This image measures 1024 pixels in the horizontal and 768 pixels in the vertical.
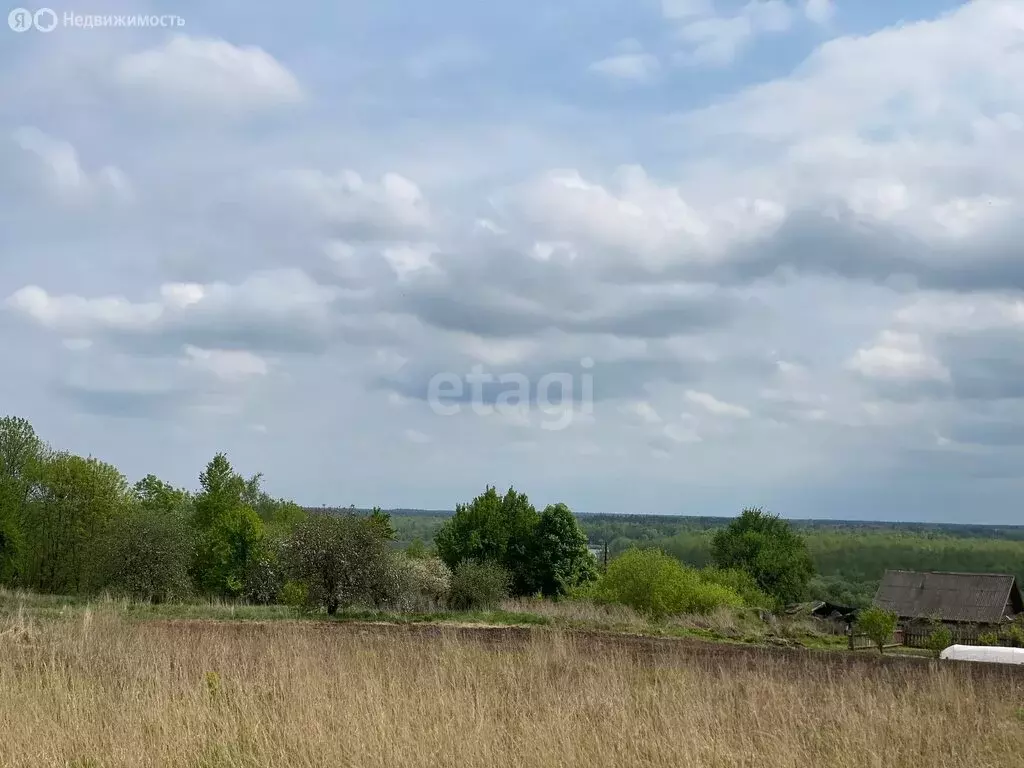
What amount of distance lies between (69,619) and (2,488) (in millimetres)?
43064

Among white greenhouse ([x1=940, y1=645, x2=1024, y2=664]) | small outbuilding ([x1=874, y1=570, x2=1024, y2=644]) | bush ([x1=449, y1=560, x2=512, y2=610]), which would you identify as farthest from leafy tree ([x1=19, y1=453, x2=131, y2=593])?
small outbuilding ([x1=874, y1=570, x2=1024, y2=644])

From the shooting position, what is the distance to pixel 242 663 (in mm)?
12547

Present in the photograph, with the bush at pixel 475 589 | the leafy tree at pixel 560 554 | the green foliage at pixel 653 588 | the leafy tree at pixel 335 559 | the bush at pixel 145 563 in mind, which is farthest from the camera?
A: the leafy tree at pixel 560 554

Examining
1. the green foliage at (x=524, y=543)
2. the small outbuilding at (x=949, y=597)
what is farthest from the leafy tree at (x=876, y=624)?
the green foliage at (x=524, y=543)

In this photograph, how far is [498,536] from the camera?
67.2 metres

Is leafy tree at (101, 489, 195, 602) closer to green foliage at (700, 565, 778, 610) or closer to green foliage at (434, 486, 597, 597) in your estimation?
green foliage at (434, 486, 597, 597)

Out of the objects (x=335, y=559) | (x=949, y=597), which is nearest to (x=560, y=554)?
(x=949, y=597)

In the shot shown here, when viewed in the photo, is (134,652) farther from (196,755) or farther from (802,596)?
(802,596)

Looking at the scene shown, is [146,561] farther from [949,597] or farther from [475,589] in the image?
[949,597]

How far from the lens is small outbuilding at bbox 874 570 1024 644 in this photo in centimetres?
5672

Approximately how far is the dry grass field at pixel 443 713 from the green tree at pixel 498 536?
172 ft

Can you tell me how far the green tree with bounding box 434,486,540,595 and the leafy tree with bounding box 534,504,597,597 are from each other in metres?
0.65

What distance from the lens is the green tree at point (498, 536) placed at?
2608 inches

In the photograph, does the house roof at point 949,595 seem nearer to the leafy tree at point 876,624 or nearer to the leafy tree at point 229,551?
the leafy tree at point 876,624
